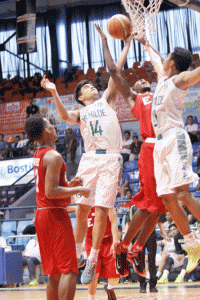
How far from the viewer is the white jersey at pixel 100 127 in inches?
202

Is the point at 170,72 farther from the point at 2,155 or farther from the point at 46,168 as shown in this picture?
the point at 2,155

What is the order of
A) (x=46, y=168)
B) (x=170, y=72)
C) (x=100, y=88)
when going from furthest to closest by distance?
1. (x=100, y=88)
2. (x=170, y=72)
3. (x=46, y=168)

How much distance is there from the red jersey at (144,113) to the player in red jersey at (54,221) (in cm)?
117

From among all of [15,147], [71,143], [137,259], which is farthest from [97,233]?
[15,147]

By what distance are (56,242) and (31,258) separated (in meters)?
5.68

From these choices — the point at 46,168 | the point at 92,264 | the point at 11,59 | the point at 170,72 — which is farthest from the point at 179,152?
the point at 11,59

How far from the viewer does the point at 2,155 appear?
50.3 ft

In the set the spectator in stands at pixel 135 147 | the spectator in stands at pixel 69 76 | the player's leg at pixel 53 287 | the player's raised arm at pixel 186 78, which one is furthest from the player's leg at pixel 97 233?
the spectator in stands at pixel 69 76

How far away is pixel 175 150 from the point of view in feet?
13.8

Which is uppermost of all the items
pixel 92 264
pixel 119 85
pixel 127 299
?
pixel 119 85

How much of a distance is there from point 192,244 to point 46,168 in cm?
153

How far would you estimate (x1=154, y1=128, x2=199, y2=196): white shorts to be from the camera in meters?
4.16

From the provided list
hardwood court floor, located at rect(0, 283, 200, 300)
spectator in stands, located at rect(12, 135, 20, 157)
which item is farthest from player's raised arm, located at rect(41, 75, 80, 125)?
spectator in stands, located at rect(12, 135, 20, 157)

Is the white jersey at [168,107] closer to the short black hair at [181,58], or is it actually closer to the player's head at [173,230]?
the short black hair at [181,58]
